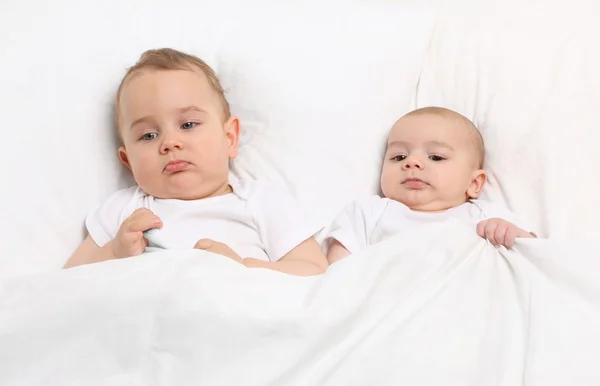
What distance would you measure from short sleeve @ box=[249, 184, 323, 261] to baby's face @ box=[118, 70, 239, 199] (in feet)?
0.32

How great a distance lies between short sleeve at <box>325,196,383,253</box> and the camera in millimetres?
1364

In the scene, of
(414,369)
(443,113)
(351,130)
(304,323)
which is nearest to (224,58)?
(351,130)

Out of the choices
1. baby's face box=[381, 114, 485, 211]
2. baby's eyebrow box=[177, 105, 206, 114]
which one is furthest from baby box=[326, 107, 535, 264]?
baby's eyebrow box=[177, 105, 206, 114]

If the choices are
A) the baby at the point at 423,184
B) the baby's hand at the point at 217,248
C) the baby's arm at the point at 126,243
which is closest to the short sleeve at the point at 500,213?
the baby at the point at 423,184

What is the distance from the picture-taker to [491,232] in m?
1.22

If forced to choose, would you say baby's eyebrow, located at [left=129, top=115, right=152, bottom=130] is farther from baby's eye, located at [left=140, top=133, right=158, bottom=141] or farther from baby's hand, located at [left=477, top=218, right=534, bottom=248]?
baby's hand, located at [left=477, top=218, right=534, bottom=248]

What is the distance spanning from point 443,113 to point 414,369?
2.29 feet

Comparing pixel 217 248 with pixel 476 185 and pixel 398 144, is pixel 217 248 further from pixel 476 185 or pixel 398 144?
pixel 476 185

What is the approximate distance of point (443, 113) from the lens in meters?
1.46

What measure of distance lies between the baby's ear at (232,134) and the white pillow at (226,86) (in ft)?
0.16

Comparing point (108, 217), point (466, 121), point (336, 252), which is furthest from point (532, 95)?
point (108, 217)

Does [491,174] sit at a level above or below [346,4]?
below

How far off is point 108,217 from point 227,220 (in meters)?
0.22

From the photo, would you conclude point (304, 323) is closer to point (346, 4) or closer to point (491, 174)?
point (491, 174)
